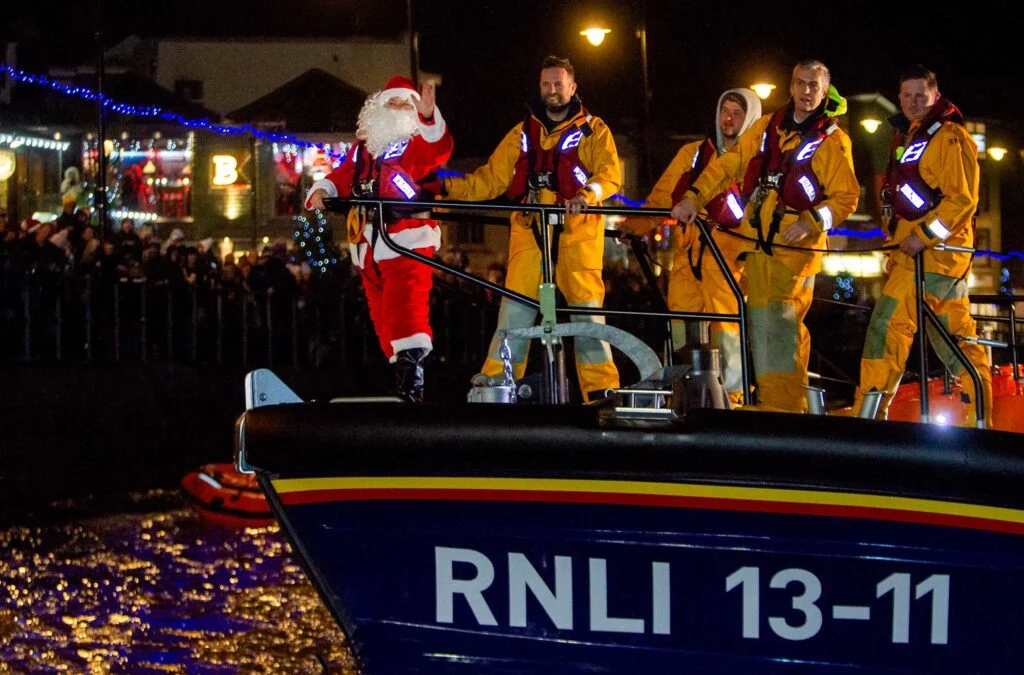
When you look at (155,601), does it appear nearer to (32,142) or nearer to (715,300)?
(715,300)

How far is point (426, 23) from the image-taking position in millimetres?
41000

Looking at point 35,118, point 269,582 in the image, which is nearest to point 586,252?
point 269,582

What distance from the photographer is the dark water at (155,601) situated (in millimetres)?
4965

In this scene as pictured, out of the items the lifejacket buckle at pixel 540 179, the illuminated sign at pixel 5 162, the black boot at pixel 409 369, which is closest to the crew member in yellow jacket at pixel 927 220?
the lifejacket buckle at pixel 540 179

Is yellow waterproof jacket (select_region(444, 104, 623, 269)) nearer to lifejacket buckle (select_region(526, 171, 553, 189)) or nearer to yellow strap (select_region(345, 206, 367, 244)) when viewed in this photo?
lifejacket buckle (select_region(526, 171, 553, 189))

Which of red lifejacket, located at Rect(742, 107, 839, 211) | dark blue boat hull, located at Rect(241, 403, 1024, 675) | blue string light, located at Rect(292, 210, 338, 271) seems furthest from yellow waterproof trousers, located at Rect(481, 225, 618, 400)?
blue string light, located at Rect(292, 210, 338, 271)

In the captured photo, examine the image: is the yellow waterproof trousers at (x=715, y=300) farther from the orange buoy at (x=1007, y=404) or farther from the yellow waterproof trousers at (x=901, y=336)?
the orange buoy at (x=1007, y=404)

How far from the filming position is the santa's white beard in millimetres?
6469

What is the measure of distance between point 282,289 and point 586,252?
691 cm

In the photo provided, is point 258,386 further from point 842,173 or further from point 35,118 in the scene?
point 35,118

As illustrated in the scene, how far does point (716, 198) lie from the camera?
20.0 ft

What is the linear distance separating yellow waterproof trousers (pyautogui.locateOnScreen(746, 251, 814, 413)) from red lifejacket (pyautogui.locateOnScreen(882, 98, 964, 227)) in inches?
19.9

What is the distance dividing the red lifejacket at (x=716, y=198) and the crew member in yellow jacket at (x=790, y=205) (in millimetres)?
200

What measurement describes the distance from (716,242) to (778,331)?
2.28ft
